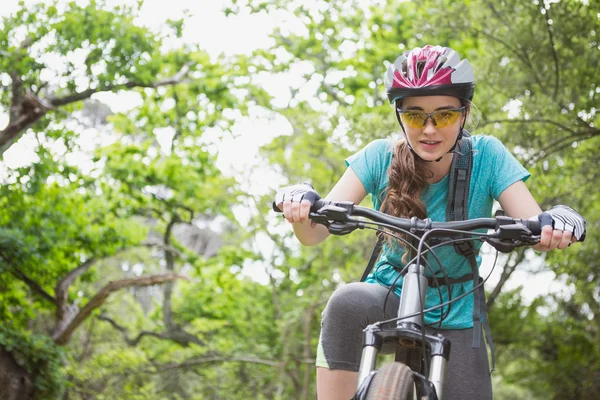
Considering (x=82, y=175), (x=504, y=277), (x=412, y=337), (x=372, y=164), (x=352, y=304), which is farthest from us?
(x=82, y=175)

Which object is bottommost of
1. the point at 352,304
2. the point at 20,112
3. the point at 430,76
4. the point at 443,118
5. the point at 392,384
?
the point at 392,384

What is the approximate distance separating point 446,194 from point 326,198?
537 mm

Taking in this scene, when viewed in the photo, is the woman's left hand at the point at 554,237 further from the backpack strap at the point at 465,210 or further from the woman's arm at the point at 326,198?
the woman's arm at the point at 326,198

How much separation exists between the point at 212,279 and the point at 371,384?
1701cm

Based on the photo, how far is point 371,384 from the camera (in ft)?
7.34

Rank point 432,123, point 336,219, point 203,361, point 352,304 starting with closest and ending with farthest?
1. point 336,219
2. point 352,304
3. point 432,123
4. point 203,361

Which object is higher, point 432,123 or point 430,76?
point 430,76

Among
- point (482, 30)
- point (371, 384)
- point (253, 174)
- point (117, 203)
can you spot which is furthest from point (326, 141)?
point (371, 384)

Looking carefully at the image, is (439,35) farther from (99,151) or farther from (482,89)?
(99,151)

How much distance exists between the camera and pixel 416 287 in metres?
2.45

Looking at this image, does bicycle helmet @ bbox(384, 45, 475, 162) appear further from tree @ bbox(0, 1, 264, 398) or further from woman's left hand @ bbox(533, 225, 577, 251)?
tree @ bbox(0, 1, 264, 398)

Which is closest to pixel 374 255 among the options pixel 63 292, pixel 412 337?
pixel 412 337

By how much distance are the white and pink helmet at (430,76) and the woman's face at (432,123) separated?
40mm

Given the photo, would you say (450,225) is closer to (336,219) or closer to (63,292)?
(336,219)
